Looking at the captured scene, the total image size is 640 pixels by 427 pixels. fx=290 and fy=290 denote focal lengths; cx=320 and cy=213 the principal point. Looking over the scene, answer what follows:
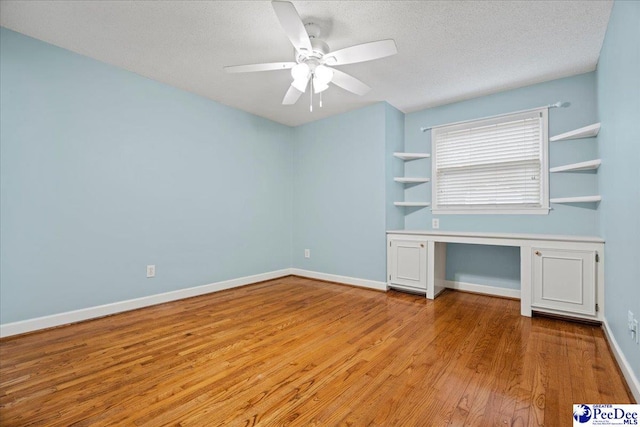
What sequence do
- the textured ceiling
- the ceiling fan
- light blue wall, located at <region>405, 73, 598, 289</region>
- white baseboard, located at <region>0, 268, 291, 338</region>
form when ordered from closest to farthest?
1. the ceiling fan
2. the textured ceiling
3. white baseboard, located at <region>0, 268, 291, 338</region>
4. light blue wall, located at <region>405, 73, 598, 289</region>

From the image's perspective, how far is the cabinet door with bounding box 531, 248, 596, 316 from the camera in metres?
2.52

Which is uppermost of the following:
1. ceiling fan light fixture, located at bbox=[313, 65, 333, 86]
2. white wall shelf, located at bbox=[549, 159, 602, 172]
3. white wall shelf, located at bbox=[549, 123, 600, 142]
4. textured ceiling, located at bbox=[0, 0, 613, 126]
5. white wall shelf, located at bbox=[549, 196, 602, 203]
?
textured ceiling, located at bbox=[0, 0, 613, 126]

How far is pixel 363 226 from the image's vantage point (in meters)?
→ 3.99

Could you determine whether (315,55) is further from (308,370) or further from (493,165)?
(493,165)

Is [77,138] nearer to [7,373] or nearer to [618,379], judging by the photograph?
[7,373]

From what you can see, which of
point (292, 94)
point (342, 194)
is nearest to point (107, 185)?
point (292, 94)

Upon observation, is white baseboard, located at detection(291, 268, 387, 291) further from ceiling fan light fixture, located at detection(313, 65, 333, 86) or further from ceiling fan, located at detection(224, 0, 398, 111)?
ceiling fan light fixture, located at detection(313, 65, 333, 86)

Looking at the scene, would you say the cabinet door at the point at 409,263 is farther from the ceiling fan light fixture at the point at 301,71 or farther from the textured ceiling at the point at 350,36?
the ceiling fan light fixture at the point at 301,71

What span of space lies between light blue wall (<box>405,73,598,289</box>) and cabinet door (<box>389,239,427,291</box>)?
594mm

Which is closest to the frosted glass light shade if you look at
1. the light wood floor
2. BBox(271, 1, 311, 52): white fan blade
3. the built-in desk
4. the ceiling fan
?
the ceiling fan

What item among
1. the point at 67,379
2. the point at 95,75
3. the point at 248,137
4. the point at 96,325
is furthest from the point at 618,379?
the point at 95,75

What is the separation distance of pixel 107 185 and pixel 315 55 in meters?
2.33

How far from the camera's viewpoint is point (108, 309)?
281 centimetres

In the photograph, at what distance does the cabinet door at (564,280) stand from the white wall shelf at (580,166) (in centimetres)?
81
